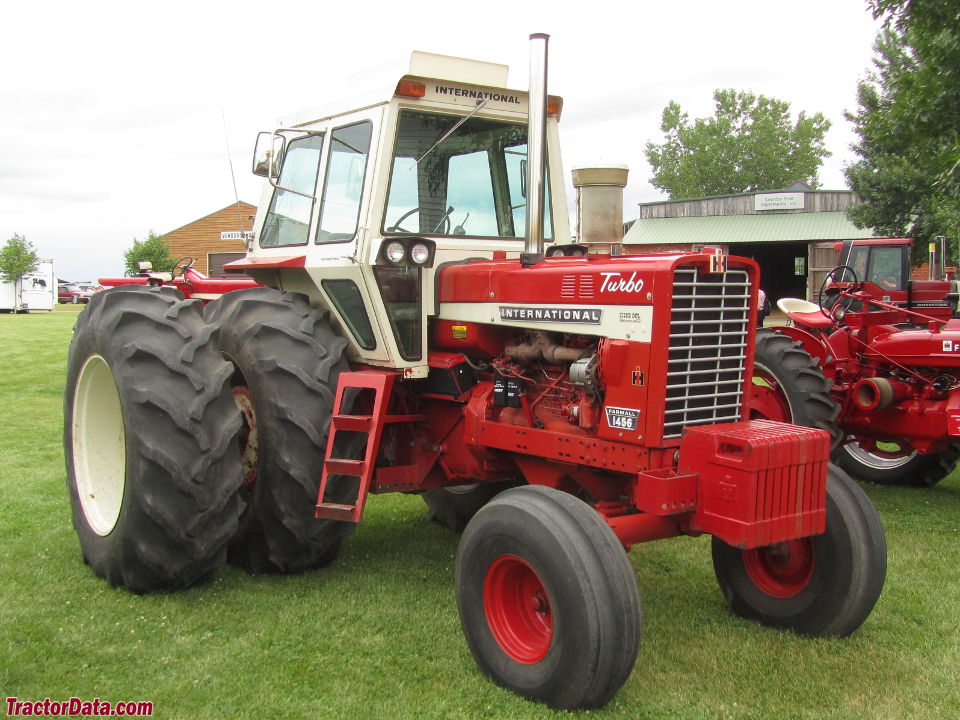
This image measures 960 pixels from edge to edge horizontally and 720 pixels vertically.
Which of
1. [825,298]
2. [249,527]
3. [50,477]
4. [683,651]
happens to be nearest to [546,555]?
[683,651]

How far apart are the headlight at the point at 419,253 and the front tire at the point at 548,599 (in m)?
1.39

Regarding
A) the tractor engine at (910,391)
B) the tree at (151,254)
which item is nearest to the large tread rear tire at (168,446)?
the tractor engine at (910,391)

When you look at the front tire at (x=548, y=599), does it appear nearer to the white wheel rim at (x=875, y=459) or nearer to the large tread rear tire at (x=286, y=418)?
the large tread rear tire at (x=286, y=418)

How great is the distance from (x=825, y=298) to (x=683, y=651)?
6127 mm

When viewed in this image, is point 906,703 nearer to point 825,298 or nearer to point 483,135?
point 483,135

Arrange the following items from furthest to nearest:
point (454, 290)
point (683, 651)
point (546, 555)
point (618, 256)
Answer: point (454, 290), point (618, 256), point (683, 651), point (546, 555)

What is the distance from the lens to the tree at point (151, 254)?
3622 centimetres

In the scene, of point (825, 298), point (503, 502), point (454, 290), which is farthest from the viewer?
point (825, 298)

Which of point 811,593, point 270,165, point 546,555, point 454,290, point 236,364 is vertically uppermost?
→ point 270,165

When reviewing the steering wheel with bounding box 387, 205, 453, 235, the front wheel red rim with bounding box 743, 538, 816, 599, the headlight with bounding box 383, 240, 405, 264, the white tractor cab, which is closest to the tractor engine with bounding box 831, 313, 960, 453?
the front wheel red rim with bounding box 743, 538, 816, 599

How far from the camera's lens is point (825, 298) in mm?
9367

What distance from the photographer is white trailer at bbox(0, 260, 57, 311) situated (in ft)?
121

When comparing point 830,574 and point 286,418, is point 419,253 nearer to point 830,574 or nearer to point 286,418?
point 286,418

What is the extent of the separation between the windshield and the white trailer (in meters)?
36.5
